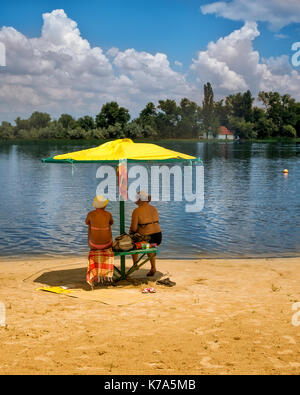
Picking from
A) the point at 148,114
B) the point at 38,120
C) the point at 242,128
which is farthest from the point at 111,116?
the point at 242,128

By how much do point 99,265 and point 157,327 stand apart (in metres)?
2.79

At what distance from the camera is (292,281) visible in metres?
10.7

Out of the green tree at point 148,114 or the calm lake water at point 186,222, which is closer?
the calm lake water at point 186,222

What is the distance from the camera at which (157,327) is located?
291 inches

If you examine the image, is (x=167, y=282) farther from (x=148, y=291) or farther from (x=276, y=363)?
(x=276, y=363)

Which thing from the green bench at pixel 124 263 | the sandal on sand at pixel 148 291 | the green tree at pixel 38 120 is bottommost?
the sandal on sand at pixel 148 291

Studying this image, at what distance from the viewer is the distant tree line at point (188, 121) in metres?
155

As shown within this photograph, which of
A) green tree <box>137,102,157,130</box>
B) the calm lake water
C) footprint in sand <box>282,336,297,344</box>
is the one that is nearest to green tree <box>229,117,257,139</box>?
green tree <box>137,102,157,130</box>

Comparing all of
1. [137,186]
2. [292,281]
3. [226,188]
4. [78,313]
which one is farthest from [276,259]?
[137,186]

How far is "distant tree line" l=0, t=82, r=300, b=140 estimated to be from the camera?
507ft

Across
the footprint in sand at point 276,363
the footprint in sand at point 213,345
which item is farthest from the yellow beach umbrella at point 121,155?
the footprint in sand at point 276,363

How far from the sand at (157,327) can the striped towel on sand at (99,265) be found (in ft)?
1.05

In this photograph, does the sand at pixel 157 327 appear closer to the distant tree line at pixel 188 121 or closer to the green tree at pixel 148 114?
the distant tree line at pixel 188 121
